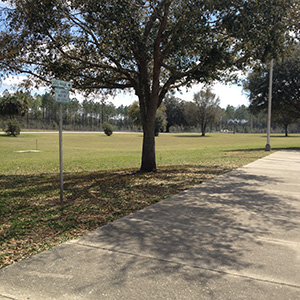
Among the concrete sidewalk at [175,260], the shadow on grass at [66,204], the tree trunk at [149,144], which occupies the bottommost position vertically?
the shadow on grass at [66,204]

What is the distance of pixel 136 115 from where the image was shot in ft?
260

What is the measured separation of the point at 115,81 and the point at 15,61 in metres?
3.76

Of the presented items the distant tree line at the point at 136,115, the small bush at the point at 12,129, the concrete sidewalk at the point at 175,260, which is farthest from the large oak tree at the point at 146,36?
the small bush at the point at 12,129

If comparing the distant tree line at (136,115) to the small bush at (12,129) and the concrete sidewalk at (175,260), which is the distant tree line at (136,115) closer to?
the small bush at (12,129)

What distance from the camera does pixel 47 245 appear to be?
14.3ft

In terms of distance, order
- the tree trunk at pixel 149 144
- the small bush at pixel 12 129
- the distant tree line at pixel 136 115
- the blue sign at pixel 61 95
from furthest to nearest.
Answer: the distant tree line at pixel 136 115 < the small bush at pixel 12 129 < the tree trunk at pixel 149 144 < the blue sign at pixel 61 95

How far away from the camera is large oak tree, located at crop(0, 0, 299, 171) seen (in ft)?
29.5

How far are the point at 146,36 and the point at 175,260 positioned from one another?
27.6 ft

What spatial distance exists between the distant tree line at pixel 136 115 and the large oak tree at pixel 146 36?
2919 centimetres

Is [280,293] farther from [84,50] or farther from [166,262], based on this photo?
[84,50]

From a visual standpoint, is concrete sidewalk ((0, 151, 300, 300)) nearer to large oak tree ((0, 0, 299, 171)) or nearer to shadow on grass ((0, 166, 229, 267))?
shadow on grass ((0, 166, 229, 267))

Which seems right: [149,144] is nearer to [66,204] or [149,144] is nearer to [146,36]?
[146,36]


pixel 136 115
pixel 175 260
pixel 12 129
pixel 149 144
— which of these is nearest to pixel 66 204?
pixel 175 260

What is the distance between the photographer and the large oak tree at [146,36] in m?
8.99
